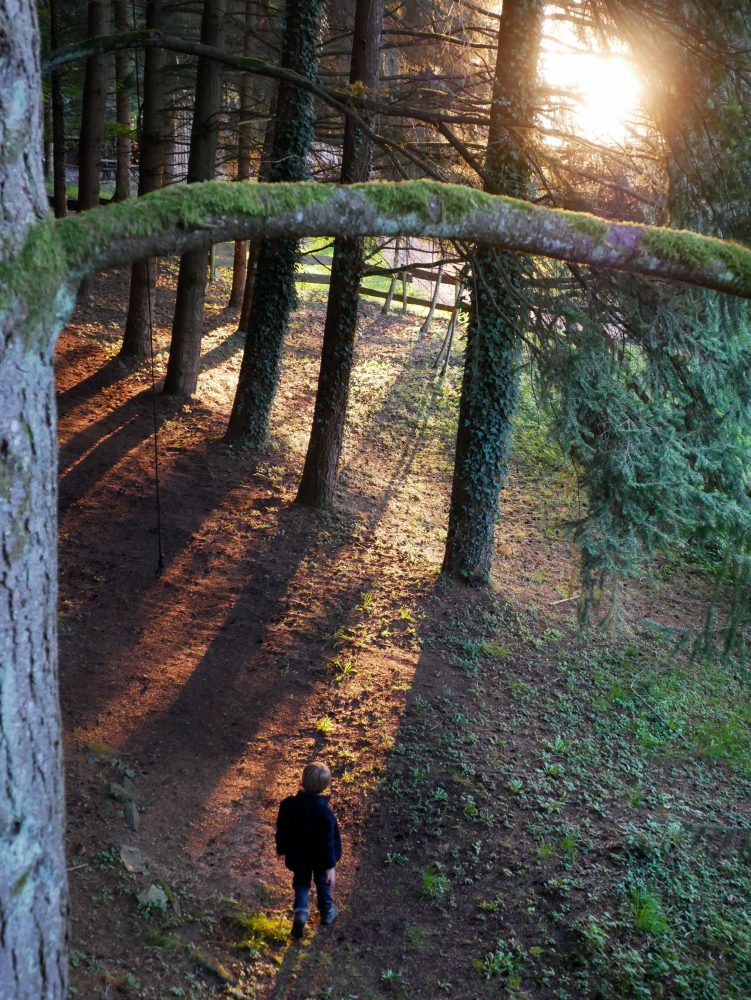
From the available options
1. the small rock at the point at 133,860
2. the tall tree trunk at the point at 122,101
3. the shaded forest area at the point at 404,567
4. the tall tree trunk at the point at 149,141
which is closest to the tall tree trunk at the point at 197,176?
the shaded forest area at the point at 404,567

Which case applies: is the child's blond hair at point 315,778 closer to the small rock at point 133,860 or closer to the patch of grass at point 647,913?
the small rock at point 133,860

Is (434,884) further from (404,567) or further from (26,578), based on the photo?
(404,567)

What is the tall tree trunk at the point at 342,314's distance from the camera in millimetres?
10727

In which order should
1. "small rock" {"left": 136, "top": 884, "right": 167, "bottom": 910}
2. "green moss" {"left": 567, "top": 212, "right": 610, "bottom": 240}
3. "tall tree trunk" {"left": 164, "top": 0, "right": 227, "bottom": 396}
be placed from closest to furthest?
"green moss" {"left": 567, "top": 212, "right": 610, "bottom": 240}
"small rock" {"left": 136, "top": 884, "right": 167, "bottom": 910}
"tall tree trunk" {"left": 164, "top": 0, "right": 227, "bottom": 396}

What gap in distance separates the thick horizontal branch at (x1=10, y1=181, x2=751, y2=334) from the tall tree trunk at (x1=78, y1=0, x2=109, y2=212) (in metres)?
13.5

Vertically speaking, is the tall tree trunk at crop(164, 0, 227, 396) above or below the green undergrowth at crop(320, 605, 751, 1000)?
above

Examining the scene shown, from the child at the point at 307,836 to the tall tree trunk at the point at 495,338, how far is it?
4674 millimetres

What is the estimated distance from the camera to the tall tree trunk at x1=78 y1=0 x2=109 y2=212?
49.9 ft

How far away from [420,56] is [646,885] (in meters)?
14.6

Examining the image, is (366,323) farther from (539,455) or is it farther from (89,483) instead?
(89,483)

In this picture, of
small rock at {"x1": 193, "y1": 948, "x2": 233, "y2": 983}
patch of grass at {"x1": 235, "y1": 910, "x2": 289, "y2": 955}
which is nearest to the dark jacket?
patch of grass at {"x1": 235, "y1": 910, "x2": 289, "y2": 955}

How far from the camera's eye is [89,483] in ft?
38.5

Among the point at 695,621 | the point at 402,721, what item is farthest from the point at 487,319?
the point at 695,621

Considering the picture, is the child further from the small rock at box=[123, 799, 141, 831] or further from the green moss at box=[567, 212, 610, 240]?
the green moss at box=[567, 212, 610, 240]
